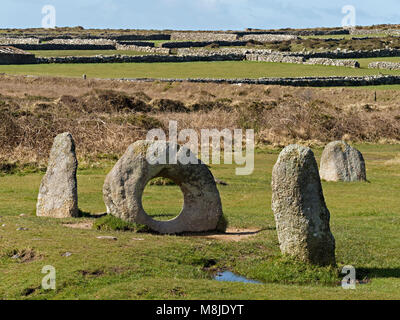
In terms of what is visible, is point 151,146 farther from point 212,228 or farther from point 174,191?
point 174,191

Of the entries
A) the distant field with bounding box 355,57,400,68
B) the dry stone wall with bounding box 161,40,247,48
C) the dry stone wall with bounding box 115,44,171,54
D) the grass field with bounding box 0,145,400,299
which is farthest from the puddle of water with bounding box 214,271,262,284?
the dry stone wall with bounding box 161,40,247,48

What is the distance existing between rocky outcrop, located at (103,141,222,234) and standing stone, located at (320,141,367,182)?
13134mm

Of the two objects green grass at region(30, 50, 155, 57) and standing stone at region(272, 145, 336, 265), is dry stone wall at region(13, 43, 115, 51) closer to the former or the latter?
green grass at region(30, 50, 155, 57)

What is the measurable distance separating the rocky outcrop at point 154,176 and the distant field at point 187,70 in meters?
54.3

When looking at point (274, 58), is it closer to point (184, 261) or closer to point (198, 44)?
point (198, 44)

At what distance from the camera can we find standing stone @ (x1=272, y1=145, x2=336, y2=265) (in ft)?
55.0

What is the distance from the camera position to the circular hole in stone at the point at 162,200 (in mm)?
25344

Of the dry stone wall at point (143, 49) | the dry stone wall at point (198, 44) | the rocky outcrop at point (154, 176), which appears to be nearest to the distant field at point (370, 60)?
the dry stone wall at point (143, 49)

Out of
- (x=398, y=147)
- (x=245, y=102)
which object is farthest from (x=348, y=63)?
(x=398, y=147)

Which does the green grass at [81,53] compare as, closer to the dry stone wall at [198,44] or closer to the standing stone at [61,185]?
the dry stone wall at [198,44]

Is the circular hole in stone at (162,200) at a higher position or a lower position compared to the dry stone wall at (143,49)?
lower
